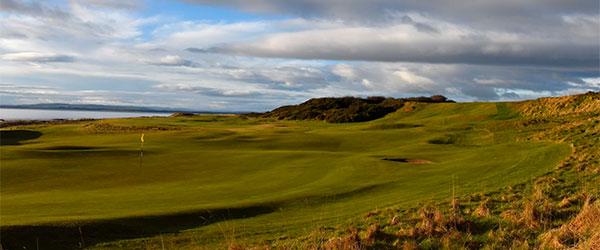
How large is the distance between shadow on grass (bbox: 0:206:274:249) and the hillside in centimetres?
3

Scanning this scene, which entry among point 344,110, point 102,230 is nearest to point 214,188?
point 102,230

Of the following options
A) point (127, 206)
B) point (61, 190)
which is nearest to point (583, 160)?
point (127, 206)

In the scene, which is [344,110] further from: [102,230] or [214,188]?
[102,230]

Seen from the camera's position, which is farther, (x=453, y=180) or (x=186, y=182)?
(x=186, y=182)

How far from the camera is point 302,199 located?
53.8 ft

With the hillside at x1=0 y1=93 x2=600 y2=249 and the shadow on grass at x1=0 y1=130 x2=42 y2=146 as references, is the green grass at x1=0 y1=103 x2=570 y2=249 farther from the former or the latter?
the shadow on grass at x1=0 y1=130 x2=42 y2=146

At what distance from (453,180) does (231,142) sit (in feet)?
108

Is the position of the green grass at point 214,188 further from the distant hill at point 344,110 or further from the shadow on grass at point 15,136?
the distant hill at point 344,110

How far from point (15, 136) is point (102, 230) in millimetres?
64769

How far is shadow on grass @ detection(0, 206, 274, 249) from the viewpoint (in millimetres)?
10719

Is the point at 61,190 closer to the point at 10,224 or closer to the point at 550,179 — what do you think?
the point at 10,224

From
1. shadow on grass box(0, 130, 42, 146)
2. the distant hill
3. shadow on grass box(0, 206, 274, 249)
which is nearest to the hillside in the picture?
shadow on grass box(0, 206, 274, 249)

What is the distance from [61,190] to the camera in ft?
62.9

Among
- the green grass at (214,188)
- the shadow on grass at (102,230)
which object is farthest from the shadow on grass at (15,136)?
the shadow on grass at (102,230)
